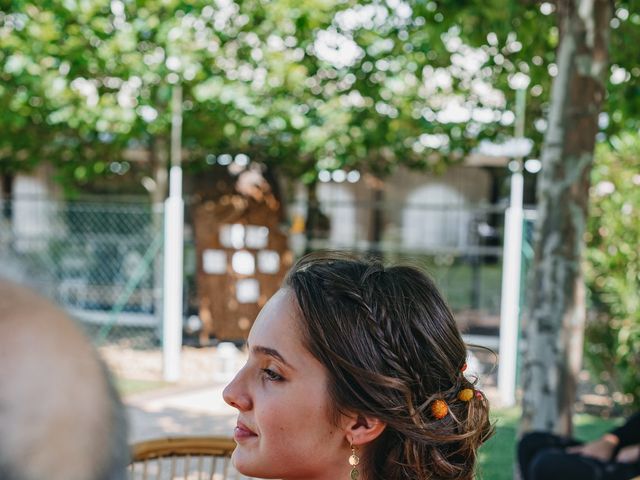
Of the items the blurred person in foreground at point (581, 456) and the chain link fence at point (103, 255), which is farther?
the chain link fence at point (103, 255)

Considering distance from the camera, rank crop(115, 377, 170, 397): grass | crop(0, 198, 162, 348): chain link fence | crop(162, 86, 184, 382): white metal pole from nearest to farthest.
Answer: crop(115, 377, 170, 397): grass → crop(162, 86, 184, 382): white metal pole → crop(0, 198, 162, 348): chain link fence

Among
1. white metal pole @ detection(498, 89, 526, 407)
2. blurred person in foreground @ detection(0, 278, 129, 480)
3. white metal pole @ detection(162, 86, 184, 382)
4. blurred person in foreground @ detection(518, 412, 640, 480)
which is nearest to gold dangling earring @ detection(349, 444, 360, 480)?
blurred person in foreground @ detection(0, 278, 129, 480)

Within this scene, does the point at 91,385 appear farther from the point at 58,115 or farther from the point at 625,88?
the point at 58,115

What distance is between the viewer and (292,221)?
11.1 m

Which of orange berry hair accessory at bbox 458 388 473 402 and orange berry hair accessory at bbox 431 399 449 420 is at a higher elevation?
orange berry hair accessory at bbox 458 388 473 402

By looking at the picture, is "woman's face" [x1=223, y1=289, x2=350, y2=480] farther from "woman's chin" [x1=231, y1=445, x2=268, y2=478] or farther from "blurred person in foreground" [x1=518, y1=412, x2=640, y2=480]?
"blurred person in foreground" [x1=518, y1=412, x2=640, y2=480]

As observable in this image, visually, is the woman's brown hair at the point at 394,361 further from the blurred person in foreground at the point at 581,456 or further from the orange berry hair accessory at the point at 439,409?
the blurred person in foreground at the point at 581,456

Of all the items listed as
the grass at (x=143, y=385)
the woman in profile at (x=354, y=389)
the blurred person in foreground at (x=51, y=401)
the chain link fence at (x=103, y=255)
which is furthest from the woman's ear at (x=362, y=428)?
the chain link fence at (x=103, y=255)

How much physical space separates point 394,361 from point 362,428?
133mm

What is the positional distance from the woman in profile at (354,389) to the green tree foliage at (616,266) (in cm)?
564

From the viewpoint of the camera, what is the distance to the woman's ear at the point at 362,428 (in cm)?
141

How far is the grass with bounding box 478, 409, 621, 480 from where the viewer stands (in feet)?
18.0

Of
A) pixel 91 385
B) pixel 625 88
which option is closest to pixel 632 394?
pixel 625 88

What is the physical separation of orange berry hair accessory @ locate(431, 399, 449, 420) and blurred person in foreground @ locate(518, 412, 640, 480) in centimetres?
252
